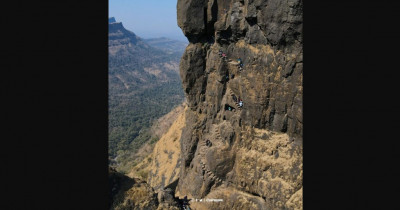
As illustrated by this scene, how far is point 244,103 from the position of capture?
24812mm

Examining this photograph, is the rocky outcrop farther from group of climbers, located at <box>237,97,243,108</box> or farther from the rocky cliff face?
group of climbers, located at <box>237,97,243,108</box>

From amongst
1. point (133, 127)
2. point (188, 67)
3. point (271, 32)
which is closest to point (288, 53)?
point (271, 32)

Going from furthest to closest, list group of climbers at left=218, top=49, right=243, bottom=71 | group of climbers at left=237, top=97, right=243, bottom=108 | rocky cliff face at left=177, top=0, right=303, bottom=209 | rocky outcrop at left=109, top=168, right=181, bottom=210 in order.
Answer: group of climbers at left=237, top=97, right=243, bottom=108
group of climbers at left=218, top=49, right=243, bottom=71
rocky outcrop at left=109, top=168, right=181, bottom=210
rocky cliff face at left=177, top=0, right=303, bottom=209

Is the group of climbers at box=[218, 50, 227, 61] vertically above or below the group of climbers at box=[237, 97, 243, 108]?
above

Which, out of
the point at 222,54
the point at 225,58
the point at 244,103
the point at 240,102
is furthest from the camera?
the point at 222,54

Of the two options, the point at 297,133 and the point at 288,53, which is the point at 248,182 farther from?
the point at 288,53

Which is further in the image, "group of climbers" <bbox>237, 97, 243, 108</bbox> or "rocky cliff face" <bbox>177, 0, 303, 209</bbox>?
"group of climbers" <bbox>237, 97, 243, 108</bbox>

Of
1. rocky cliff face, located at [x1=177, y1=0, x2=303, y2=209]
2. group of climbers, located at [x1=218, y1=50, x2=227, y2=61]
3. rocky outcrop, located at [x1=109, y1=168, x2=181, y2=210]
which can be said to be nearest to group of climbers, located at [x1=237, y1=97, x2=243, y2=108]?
rocky cliff face, located at [x1=177, y1=0, x2=303, y2=209]

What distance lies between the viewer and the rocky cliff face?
21.6m

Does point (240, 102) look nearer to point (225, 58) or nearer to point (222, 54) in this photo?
point (225, 58)

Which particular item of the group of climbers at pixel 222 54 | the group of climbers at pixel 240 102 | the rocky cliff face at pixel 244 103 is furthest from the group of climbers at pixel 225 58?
the group of climbers at pixel 240 102

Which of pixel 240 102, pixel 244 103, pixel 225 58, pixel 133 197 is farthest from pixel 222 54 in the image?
pixel 133 197

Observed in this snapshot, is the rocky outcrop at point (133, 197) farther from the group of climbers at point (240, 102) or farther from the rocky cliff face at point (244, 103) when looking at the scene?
the group of climbers at point (240, 102)

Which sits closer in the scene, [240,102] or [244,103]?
[244,103]
